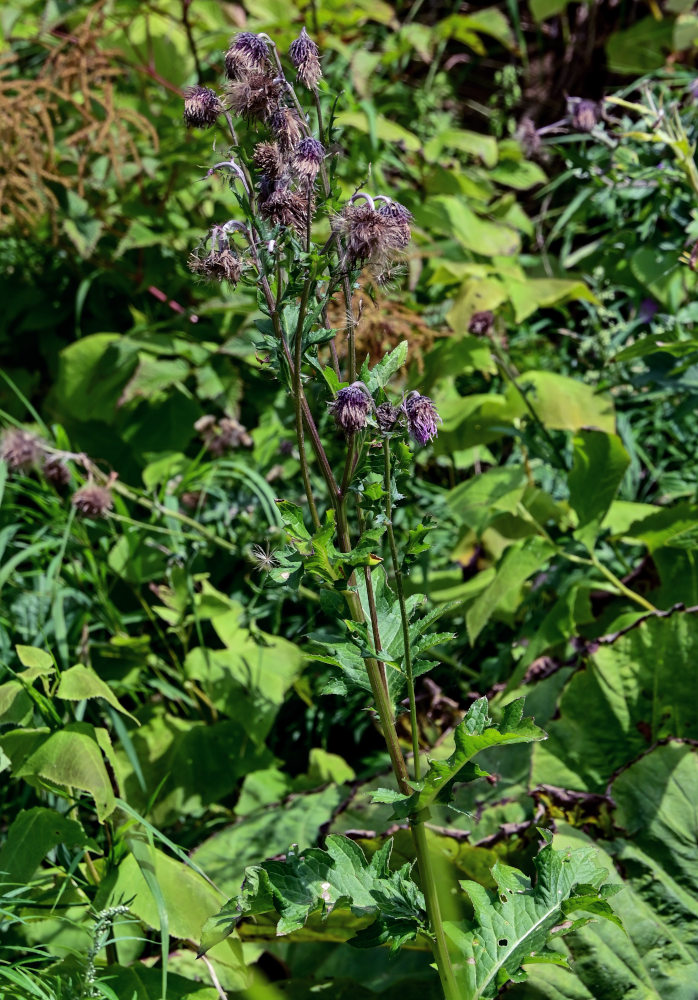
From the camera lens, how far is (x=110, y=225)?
10.5 ft

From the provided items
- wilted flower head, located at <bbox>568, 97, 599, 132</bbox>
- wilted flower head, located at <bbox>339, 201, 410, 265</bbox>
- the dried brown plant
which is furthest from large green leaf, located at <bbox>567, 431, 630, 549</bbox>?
the dried brown plant

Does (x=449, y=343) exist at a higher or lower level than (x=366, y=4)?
lower

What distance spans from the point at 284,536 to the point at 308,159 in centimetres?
135

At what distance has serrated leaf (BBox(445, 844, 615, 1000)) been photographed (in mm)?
1332

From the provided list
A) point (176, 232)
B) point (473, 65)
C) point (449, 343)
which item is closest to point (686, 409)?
point (449, 343)

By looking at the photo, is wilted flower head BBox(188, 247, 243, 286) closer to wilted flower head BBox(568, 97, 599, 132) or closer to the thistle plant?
the thistle plant

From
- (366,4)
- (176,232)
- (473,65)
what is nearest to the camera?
(176,232)

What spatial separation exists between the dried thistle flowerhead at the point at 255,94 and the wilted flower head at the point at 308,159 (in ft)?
0.39

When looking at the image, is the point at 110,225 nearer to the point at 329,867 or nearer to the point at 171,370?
the point at 171,370

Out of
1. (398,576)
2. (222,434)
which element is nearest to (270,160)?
(398,576)

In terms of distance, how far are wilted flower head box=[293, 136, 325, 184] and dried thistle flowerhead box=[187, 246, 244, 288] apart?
14 cm

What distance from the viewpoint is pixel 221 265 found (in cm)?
124

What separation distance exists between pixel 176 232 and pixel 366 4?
3.84ft

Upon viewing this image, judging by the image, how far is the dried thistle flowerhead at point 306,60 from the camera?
1.24m
